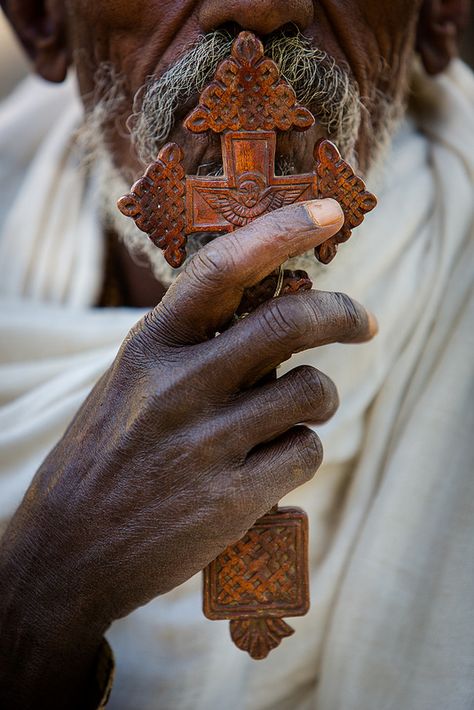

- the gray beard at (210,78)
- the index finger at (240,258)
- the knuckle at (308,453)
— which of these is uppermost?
the gray beard at (210,78)

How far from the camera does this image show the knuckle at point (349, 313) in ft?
3.66

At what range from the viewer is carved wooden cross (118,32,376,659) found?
1.07m

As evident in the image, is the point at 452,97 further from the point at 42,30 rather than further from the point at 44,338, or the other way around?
the point at 44,338

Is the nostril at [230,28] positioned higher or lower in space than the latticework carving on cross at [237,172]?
higher

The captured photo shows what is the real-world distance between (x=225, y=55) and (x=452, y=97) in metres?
0.97

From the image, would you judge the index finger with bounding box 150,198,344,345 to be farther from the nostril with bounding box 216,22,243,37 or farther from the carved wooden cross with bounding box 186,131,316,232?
the nostril with bounding box 216,22,243,37

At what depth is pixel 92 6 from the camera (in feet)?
5.19

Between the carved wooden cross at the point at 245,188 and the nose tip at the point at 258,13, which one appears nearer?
the carved wooden cross at the point at 245,188

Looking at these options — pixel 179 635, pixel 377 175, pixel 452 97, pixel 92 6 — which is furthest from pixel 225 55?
pixel 179 635

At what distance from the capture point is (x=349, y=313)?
1.12 metres

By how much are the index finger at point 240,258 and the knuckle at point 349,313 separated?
0.09m

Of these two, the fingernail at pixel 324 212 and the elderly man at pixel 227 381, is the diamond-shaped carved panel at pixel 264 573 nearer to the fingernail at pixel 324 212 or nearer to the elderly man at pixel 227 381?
the elderly man at pixel 227 381

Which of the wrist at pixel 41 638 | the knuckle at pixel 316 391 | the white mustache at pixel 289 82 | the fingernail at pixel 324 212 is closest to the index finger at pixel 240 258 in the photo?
the fingernail at pixel 324 212

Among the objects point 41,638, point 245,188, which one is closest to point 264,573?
point 41,638
